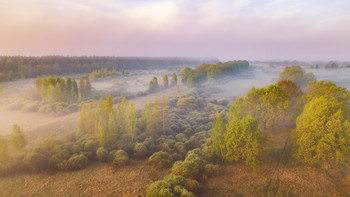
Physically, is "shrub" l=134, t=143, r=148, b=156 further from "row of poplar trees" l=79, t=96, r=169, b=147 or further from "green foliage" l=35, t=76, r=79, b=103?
"green foliage" l=35, t=76, r=79, b=103

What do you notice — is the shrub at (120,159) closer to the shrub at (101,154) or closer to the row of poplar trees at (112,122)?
the shrub at (101,154)

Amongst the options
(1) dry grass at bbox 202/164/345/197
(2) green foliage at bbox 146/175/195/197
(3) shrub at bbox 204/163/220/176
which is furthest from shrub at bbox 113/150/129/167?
(1) dry grass at bbox 202/164/345/197

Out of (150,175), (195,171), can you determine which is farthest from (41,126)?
(195,171)

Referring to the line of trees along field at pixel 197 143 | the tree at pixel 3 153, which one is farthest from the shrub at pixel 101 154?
the tree at pixel 3 153

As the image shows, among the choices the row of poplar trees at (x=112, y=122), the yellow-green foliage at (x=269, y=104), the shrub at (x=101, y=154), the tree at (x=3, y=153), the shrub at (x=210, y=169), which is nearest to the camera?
the shrub at (x=210, y=169)

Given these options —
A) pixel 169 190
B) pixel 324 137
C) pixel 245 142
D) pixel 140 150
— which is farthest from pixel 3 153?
pixel 324 137

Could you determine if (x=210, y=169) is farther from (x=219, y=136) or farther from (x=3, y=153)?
(x=3, y=153)

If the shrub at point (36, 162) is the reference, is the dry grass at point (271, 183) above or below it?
below

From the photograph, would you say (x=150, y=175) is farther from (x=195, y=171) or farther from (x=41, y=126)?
(x=41, y=126)
